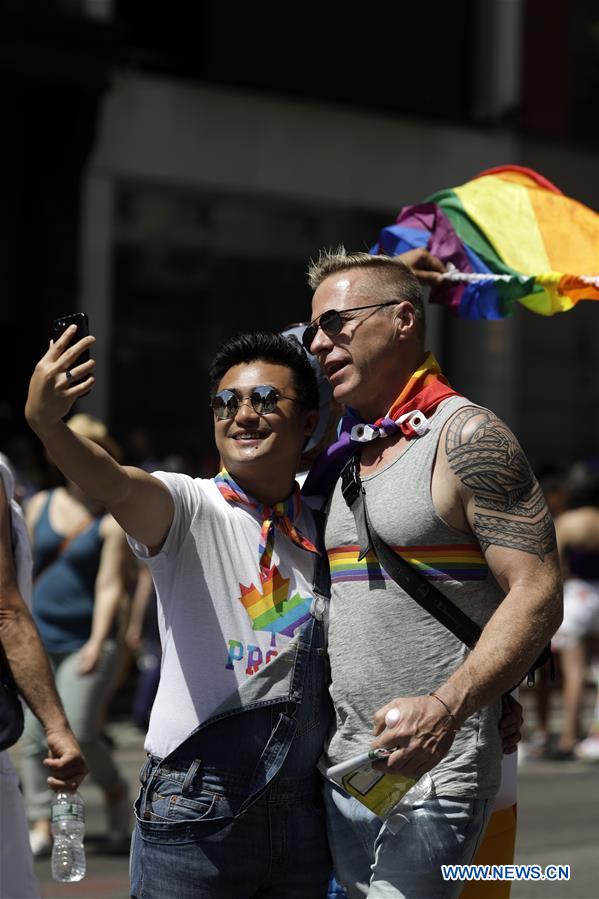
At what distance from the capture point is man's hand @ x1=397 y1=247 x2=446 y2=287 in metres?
4.24

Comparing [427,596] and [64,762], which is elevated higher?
[427,596]

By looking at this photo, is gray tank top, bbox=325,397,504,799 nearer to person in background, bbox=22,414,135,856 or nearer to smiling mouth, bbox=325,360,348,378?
smiling mouth, bbox=325,360,348,378

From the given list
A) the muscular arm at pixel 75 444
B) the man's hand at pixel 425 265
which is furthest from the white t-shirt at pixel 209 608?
the man's hand at pixel 425 265

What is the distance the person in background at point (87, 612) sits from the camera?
22.2ft

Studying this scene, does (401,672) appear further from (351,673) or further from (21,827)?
A: (21,827)

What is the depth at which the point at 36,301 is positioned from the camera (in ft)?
44.1

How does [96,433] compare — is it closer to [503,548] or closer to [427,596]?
[427,596]

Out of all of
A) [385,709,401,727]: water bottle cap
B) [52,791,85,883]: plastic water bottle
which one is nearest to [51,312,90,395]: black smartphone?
[385,709,401,727]: water bottle cap

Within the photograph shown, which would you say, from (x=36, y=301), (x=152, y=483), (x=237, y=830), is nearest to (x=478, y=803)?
(x=237, y=830)

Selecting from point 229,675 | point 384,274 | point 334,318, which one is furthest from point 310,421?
point 229,675

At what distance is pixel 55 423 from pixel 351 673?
0.90 metres

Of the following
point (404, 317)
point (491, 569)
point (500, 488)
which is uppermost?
point (404, 317)

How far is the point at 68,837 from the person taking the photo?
3.80 metres

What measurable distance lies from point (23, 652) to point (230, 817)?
0.90 m
